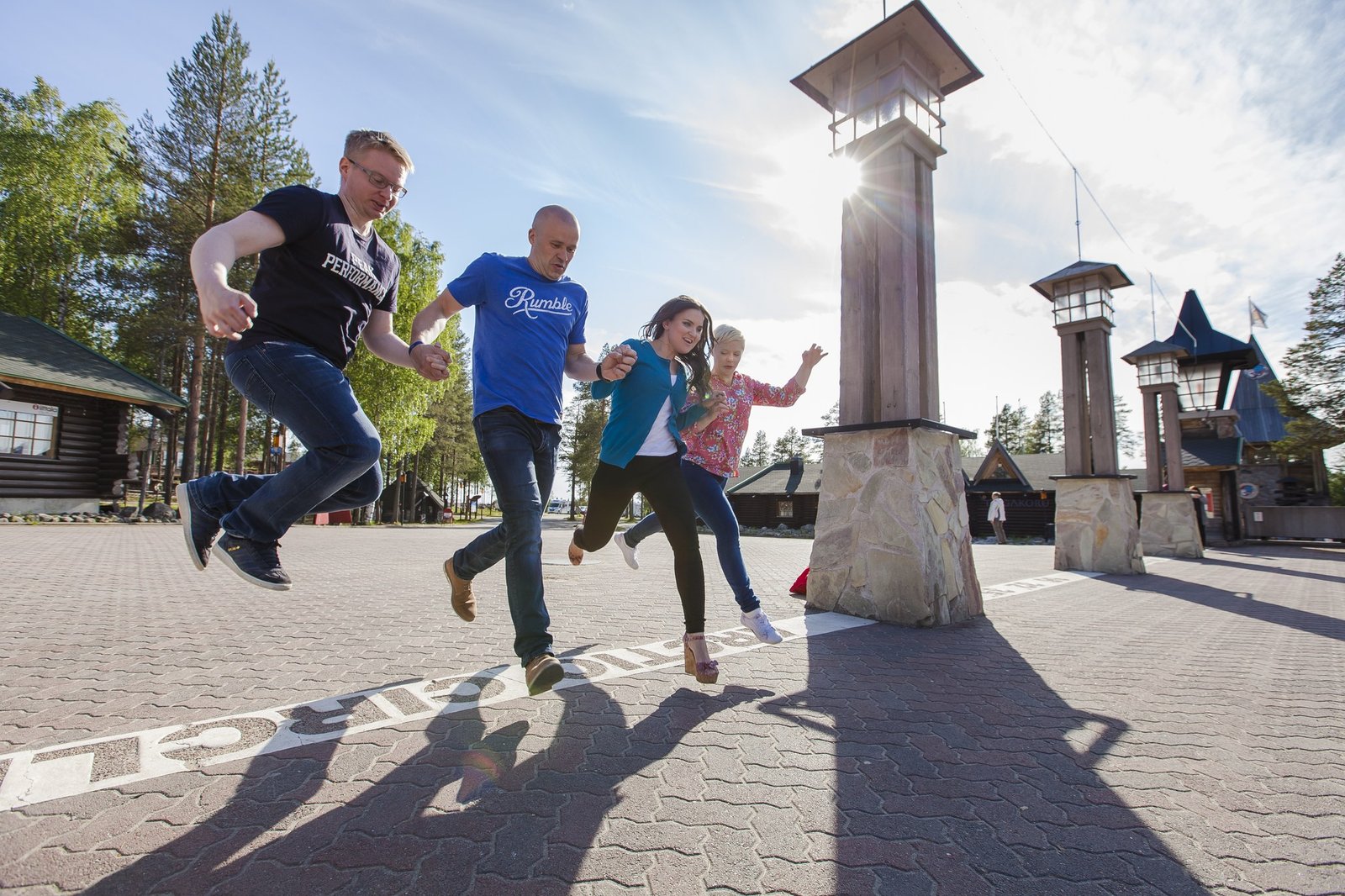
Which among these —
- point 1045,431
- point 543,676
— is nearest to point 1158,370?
point 543,676

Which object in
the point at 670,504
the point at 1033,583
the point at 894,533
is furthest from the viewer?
the point at 1033,583

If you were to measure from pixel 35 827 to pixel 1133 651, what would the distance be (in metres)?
5.42

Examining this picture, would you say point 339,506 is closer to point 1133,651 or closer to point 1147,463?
point 1133,651

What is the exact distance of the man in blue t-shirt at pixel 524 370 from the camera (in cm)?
267

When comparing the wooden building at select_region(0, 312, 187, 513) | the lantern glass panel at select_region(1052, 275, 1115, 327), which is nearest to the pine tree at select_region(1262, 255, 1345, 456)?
the lantern glass panel at select_region(1052, 275, 1115, 327)

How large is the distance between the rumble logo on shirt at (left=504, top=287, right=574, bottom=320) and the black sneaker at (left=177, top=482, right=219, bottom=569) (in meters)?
1.58

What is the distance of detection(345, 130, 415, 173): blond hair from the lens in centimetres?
273

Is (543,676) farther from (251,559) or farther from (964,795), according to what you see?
(964,795)

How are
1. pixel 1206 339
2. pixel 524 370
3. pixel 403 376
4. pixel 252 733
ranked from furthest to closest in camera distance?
pixel 1206 339, pixel 403 376, pixel 524 370, pixel 252 733

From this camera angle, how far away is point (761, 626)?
3.69 m

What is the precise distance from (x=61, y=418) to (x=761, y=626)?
74.2 ft

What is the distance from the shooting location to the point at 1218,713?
2949mm

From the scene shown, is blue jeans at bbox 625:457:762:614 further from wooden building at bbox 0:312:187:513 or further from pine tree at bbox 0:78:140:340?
pine tree at bbox 0:78:140:340

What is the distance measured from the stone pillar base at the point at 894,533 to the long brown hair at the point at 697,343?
2.32 m
